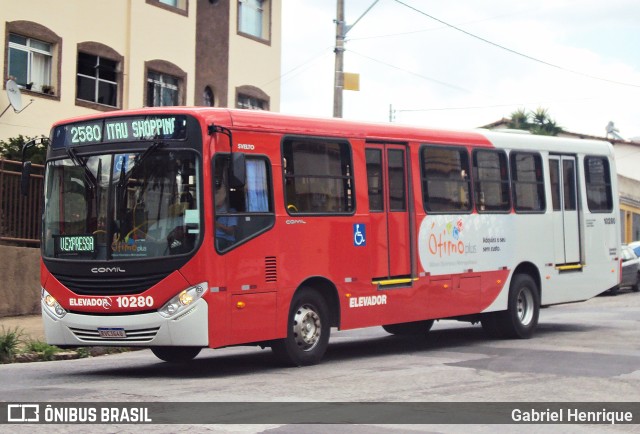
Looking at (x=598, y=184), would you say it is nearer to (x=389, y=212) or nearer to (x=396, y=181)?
(x=396, y=181)

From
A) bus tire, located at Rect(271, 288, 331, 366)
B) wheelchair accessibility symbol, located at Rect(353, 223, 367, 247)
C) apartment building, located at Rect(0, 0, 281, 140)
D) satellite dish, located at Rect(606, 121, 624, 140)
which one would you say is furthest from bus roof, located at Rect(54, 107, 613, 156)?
satellite dish, located at Rect(606, 121, 624, 140)

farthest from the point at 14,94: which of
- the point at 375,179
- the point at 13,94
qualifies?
the point at 375,179

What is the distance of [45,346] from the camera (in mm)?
16375

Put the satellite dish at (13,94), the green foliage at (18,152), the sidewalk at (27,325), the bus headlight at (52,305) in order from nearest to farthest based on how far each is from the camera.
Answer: the bus headlight at (52,305), the sidewalk at (27,325), the green foliage at (18,152), the satellite dish at (13,94)

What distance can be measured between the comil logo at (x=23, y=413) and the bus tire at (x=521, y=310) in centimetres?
969

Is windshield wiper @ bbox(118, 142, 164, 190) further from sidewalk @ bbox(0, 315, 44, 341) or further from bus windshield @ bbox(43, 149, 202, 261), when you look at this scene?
sidewalk @ bbox(0, 315, 44, 341)

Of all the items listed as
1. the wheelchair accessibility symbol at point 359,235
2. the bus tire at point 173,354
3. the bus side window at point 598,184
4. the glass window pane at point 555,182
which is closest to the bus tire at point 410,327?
the glass window pane at point 555,182

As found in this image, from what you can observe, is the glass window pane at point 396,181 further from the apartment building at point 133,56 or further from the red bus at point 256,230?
the apartment building at point 133,56

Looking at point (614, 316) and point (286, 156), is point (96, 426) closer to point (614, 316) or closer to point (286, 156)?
point (286, 156)

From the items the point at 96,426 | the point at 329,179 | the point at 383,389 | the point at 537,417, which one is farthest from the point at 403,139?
the point at 96,426

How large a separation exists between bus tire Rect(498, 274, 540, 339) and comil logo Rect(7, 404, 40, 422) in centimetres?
969

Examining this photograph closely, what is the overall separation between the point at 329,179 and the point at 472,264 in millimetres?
3580

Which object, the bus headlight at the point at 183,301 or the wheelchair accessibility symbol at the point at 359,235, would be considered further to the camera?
the wheelchair accessibility symbol at the point at 359,235

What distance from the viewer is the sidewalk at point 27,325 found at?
18109 mm
